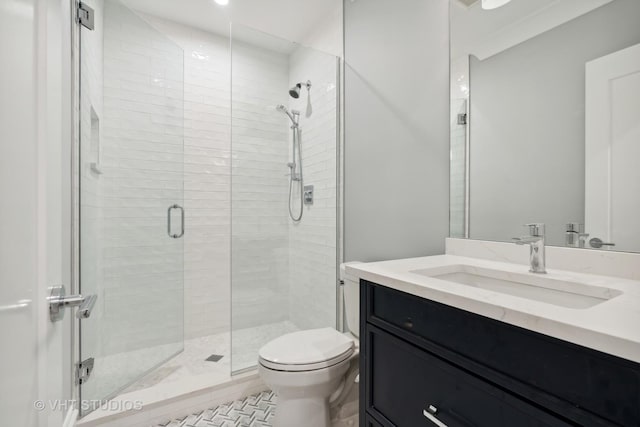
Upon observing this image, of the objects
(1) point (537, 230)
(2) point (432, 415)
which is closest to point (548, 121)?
(1) point (537, 230)

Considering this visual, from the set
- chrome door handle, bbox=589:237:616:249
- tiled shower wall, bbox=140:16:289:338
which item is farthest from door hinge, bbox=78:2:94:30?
chrome door handle, bbox=589:237:616:249

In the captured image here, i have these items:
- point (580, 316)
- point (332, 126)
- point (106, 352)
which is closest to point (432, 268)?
point (580, 316)

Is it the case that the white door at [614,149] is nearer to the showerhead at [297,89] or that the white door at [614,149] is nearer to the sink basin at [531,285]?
the sink basin at [531,285]

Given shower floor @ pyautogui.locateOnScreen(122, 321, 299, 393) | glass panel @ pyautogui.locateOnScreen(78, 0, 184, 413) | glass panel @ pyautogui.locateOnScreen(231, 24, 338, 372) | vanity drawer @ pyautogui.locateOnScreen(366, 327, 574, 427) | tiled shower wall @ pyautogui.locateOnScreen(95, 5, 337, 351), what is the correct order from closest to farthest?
vanity drawer @ pyautogui.locateOnScreen(366, 327, 574, 427) < glass panel @ pyautogui.locateOnScreen(78, 0, 184, 413) < shower floor @ pyautogui.locateOnScreen(122, 321, 299, 393) < tiled shower wall @ pyautogui.locateOnScreen(95, 5, 337, 351) < glass panel @ pyautogui.locateOnScreen(231, 24, 338, 372)

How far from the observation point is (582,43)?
1.06 m

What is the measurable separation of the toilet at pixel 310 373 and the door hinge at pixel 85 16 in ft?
5.95

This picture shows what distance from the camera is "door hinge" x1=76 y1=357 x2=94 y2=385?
1.46m

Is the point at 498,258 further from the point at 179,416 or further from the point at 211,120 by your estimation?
the point at 211,120

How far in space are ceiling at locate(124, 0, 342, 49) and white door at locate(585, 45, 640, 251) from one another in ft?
5.87

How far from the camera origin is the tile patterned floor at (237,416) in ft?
5.21

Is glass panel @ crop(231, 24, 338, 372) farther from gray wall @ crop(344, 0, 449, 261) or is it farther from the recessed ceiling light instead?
the recessed ceiling light

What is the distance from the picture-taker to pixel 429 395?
2.73ft

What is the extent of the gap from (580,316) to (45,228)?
117 cm

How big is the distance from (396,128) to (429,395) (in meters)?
1.40
